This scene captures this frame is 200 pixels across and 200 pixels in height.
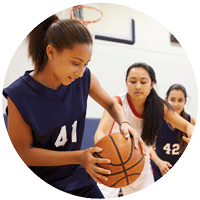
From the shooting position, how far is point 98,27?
106 centimetres

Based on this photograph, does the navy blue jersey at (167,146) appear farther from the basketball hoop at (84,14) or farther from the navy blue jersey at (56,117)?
the basketball hoop at (84,14)

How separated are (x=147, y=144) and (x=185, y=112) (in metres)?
0.26

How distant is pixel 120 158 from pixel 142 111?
0.88ft

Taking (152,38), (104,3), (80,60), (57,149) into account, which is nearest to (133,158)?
(57,149)

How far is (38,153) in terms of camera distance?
0.97m

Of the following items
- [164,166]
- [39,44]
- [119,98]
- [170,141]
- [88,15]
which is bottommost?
[164,166]

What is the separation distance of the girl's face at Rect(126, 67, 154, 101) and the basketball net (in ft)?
0.82

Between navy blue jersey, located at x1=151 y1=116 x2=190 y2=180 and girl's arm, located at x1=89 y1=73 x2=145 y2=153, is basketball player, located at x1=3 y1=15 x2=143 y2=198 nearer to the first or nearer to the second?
girl's arm, located at x1=89 y1=73 x2=145 y2=153

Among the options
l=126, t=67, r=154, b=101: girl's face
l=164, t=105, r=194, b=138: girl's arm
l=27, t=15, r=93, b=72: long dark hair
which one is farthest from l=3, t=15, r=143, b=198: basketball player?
l=164, t=105, r=194, b=138: girl's arm

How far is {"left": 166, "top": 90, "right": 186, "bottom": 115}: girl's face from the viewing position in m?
1.12

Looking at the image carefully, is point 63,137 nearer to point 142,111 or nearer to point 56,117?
point 56,117

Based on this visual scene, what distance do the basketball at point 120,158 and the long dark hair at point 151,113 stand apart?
13 centimetres

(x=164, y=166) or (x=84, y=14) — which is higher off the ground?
(x=84, y=14)

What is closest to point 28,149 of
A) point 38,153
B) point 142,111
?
point 38,153
